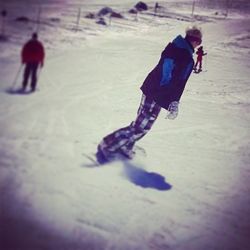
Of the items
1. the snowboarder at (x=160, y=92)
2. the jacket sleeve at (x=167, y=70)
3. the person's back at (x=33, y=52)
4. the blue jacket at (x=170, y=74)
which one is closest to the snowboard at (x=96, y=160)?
the snowboarder at (x=160, y=92)

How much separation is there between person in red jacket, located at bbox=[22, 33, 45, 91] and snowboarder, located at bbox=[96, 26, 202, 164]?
906mm

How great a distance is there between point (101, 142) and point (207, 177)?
3.54ft

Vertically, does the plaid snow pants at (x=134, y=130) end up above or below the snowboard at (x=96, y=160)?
above

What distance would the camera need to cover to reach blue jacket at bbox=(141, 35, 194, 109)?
10.0 ft

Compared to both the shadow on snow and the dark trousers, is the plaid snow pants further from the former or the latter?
the dark trousers

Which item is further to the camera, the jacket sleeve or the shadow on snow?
the shadow on snow

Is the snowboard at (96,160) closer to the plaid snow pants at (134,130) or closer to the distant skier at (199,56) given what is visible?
the plaid snow pants at (134,130)

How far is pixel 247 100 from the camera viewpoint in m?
4.64

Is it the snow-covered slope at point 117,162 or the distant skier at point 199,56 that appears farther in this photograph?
the distant skier at point 199,56

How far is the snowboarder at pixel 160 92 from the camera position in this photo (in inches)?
121

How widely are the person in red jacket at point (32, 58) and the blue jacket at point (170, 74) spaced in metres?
0.97

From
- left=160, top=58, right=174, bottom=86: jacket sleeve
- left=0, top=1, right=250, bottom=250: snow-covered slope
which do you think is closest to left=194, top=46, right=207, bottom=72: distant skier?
left=0, top=1, right=250, bottom=250: snow-covered slope

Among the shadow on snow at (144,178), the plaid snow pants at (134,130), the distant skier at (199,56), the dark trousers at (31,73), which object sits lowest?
the shadow on snow at (144,178)

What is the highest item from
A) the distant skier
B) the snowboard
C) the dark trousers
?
the distant skier
